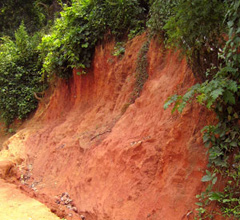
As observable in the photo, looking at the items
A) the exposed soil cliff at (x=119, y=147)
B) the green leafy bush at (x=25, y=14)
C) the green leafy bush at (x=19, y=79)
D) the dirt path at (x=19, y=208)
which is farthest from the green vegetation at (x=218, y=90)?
the green leafy bush at (x=25, y=14)

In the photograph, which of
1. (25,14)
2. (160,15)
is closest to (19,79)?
(25,14)

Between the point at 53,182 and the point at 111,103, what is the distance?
2410 mm

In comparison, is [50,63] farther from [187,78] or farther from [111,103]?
[187,78]

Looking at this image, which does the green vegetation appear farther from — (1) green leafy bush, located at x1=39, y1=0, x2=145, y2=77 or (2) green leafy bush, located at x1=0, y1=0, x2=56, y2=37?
(2) green leafy bush, located at x1=0, y1=0, x2=56, y2=37

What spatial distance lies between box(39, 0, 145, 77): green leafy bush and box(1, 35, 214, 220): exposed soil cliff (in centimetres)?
41

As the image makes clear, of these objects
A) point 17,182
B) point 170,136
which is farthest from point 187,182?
point 17,182

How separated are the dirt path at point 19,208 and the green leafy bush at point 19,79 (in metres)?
6.02

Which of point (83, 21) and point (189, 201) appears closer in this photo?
point (189, 201)

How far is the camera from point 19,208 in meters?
5.55

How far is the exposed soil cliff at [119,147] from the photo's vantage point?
181 inches

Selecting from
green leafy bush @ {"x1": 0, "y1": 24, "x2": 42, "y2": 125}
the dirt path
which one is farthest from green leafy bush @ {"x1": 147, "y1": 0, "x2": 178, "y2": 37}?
green leafy bush @ {"x1": 0, "y1": 24, "x2": 42, "y2": 125}

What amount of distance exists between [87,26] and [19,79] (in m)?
5.08

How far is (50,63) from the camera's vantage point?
9602 mm

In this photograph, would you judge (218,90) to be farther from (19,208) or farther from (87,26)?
(87,26)
